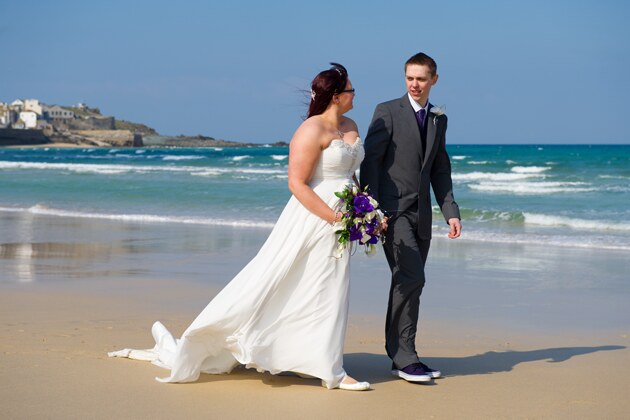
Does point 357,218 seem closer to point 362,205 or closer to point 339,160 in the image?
point 362,205

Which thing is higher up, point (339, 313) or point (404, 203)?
point (404, 203)

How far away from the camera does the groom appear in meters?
5.30

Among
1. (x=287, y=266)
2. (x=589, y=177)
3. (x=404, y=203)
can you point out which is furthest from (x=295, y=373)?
(x=589, y=177)

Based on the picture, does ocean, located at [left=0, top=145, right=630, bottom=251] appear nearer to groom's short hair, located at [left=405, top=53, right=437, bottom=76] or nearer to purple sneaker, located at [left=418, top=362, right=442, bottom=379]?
purple sneaker, located at [left=418, top=362, right=442, bottom=379]

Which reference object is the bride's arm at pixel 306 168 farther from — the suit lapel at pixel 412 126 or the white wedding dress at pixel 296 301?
the suit lapel at pixel 412 126

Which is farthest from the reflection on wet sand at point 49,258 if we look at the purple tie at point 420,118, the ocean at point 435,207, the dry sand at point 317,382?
the purple tie at point 420,118

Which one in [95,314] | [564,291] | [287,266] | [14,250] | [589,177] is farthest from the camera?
[589,177]

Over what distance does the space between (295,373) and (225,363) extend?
0.43m

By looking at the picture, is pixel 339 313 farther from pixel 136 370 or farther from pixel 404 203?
pixel 136 370

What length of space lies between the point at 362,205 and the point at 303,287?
1.94 feet

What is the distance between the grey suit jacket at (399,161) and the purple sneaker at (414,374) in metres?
0.80

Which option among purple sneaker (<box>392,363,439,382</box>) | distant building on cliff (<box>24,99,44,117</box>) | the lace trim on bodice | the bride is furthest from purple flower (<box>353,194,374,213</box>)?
distant building on cliff (<box>24,99,44,117</box>)

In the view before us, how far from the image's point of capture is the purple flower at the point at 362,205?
4.90m

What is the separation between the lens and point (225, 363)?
529 centimetres
